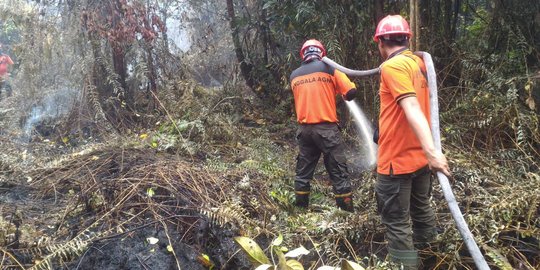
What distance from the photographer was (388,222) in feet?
9.30

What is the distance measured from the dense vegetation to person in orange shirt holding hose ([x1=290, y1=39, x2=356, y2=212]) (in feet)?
0.74

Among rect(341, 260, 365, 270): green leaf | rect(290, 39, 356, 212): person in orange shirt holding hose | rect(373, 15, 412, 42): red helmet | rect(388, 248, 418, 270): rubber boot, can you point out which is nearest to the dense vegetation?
rect(388, 248, 418, 270): rubber boot

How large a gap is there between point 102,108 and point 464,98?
17.2 feet

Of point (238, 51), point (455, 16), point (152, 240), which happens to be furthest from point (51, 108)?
point (455, 16)

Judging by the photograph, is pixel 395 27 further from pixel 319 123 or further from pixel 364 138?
pixel 364 138

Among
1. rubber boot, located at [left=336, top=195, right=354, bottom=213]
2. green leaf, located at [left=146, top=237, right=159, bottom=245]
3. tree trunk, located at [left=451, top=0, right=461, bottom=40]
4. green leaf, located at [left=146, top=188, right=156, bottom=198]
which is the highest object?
tree trunk, located at [left=451, top=0, right=461, bottom=40]

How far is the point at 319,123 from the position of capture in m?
4.15

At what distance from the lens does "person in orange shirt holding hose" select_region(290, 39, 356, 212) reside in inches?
161

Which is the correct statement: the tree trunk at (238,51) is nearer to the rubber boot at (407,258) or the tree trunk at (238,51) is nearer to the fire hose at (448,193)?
the fire hose at (448,193)

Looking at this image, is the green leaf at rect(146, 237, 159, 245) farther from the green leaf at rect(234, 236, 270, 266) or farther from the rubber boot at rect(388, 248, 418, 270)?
the rubber boot at rect(388, 248, 418, 270)

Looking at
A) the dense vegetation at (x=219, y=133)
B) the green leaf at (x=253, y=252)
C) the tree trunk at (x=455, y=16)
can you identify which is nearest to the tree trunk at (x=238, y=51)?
the dense vegetation at (x=219, y=133)

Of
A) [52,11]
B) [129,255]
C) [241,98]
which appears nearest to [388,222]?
[129,255]

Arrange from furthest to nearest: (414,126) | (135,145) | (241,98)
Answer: (241,98)
(135,145)
(414,126)

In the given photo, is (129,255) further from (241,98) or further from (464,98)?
(241,98)
